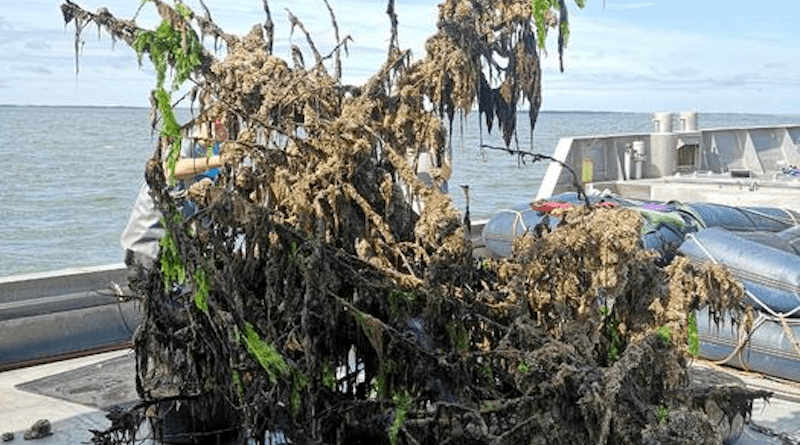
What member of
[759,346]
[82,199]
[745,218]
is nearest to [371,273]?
[759,346]

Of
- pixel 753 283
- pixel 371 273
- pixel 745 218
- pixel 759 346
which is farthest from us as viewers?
pixel 745 218

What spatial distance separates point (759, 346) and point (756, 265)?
730mm

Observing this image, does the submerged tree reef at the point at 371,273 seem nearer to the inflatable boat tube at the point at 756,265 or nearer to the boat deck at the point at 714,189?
the inflatable boat tube at the point at 756,265

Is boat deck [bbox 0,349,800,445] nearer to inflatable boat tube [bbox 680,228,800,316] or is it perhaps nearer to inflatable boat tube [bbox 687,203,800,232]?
inflatable boat tube [bbox 680,228,800,316]

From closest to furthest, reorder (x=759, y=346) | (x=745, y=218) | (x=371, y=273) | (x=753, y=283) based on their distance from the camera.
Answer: (x=371, y=273) < (x=759, y=346) < (x=753, y=283) < (x=745, y=218)

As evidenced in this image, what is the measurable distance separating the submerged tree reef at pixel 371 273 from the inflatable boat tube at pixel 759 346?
8.75 feet

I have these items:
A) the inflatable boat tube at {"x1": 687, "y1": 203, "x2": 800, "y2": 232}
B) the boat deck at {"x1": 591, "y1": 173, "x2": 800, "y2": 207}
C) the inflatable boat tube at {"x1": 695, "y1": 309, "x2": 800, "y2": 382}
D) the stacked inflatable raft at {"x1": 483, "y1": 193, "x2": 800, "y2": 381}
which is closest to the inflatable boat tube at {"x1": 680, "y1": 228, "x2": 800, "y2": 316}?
the stacked inflatable raft at {"x1": 483, "y1": 193, "x2": 800, "y2": 381}

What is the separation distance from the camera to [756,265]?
8.21 m

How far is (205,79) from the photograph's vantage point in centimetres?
545

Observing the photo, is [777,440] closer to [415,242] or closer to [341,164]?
[415,242]

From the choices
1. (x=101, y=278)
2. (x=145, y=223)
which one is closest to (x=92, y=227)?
(x=101, y=278)

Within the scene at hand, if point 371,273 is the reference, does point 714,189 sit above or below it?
below

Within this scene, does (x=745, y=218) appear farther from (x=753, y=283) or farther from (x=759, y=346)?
(x=759, y=346)

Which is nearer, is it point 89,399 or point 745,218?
point 89,399
